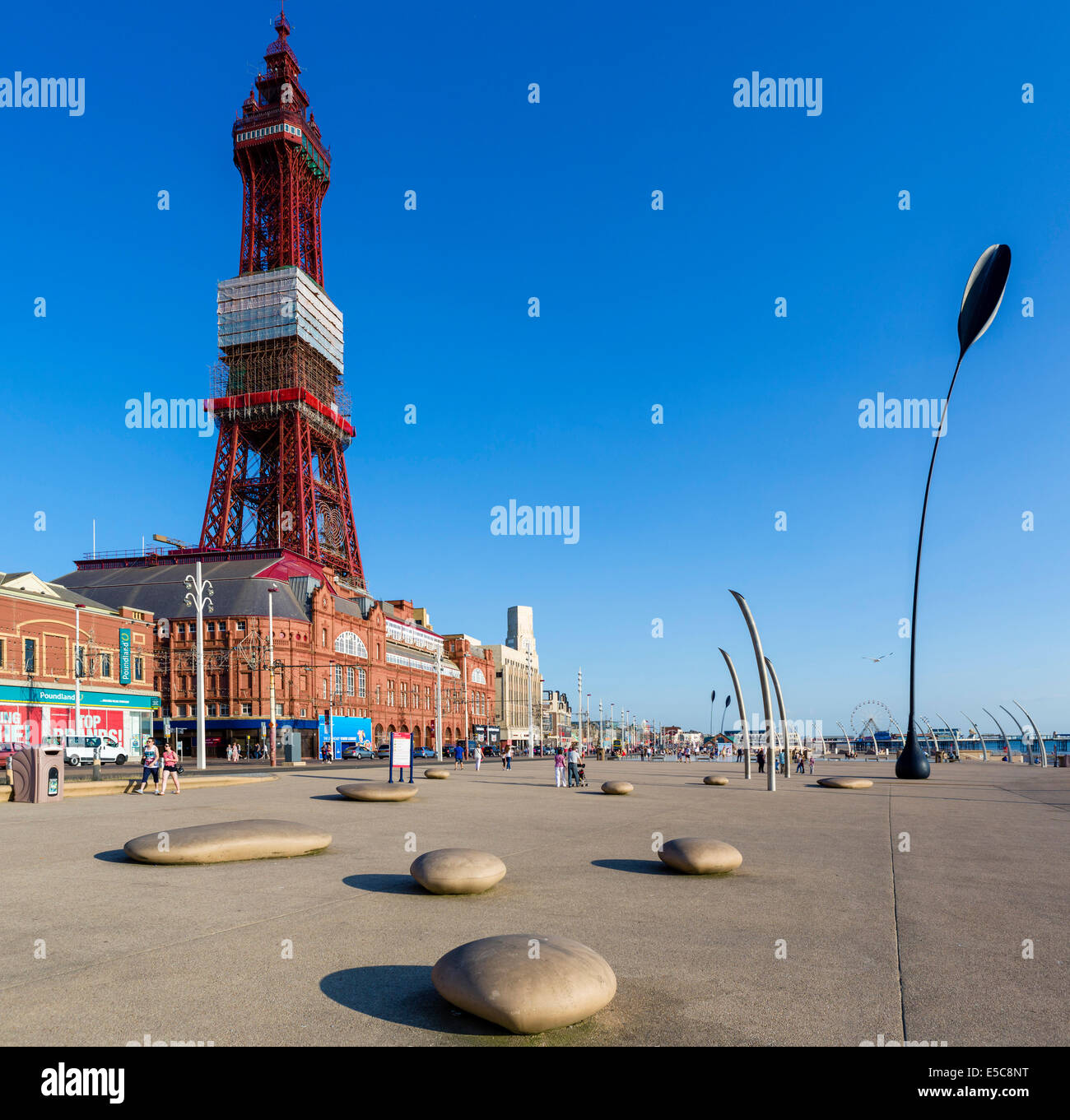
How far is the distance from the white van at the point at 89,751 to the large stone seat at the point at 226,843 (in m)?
45.5

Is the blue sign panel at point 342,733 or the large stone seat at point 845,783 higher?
the large stone seat at point 845,783

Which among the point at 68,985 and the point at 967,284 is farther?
the point at 967,284

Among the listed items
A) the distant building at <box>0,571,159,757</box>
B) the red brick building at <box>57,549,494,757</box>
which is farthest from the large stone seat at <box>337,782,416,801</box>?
the red brick building at <box>57,549,494,757</box>

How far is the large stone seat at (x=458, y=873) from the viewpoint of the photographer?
10086 mm

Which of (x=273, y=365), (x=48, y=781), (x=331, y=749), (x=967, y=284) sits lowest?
(x=331, y=749)

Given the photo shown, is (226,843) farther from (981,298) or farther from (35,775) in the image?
(981,298)

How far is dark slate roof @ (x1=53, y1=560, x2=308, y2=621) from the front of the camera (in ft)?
284

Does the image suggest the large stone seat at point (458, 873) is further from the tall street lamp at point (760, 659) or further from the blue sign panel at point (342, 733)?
the blue sign panel at point (342, 733)

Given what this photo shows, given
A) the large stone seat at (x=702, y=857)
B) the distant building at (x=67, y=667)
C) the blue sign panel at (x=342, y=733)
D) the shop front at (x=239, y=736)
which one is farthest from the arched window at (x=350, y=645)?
the large stone seat at (x=702, y=857)

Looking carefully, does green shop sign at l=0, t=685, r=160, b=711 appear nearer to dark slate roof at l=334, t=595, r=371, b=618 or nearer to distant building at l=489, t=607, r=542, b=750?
dark slate roof at l=334, t=595, r=371, b=618

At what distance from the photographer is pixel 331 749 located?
256 feet
